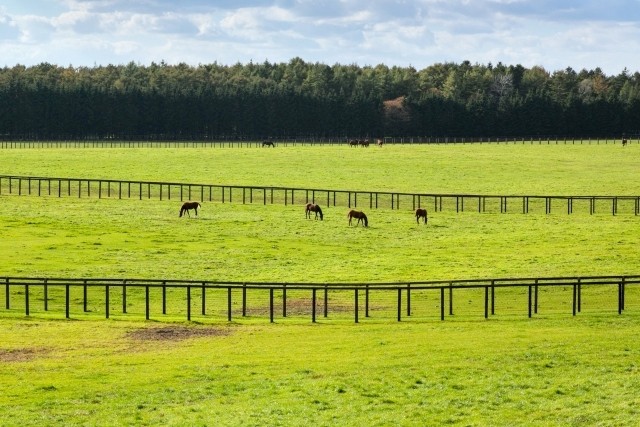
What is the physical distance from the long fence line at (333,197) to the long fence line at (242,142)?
5481 cm

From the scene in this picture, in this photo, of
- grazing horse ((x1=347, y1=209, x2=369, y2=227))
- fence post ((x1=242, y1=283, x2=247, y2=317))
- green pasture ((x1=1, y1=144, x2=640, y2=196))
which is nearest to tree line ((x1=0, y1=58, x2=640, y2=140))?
green pasture ((x1=1, y1=144, x2=640, y2=196))

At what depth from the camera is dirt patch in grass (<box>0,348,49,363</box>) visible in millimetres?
26964

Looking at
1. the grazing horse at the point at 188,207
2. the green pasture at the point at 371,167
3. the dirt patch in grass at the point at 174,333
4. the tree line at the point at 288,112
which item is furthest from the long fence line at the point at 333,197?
the tree line at the point at 288,112

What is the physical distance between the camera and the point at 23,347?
1117 inches

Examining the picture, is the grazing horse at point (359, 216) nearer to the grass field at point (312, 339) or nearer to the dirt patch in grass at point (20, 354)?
the grass field at point (312, 339)

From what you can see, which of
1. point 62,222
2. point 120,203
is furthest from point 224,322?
point 120,203

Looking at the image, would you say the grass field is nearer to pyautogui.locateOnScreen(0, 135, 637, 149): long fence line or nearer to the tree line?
pyautogui.locateOnScreen(0, 135, 637, 149): long fence line

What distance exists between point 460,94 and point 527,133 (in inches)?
894

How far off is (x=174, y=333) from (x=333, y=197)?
150ft

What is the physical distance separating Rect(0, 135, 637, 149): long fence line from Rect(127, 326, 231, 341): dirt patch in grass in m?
102

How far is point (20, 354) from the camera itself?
27578 millimetres

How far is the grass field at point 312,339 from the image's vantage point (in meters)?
22.6

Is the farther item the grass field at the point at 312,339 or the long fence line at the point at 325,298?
the long fence line at the point at 325,298

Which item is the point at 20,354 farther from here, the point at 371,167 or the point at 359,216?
the point at 371,167
